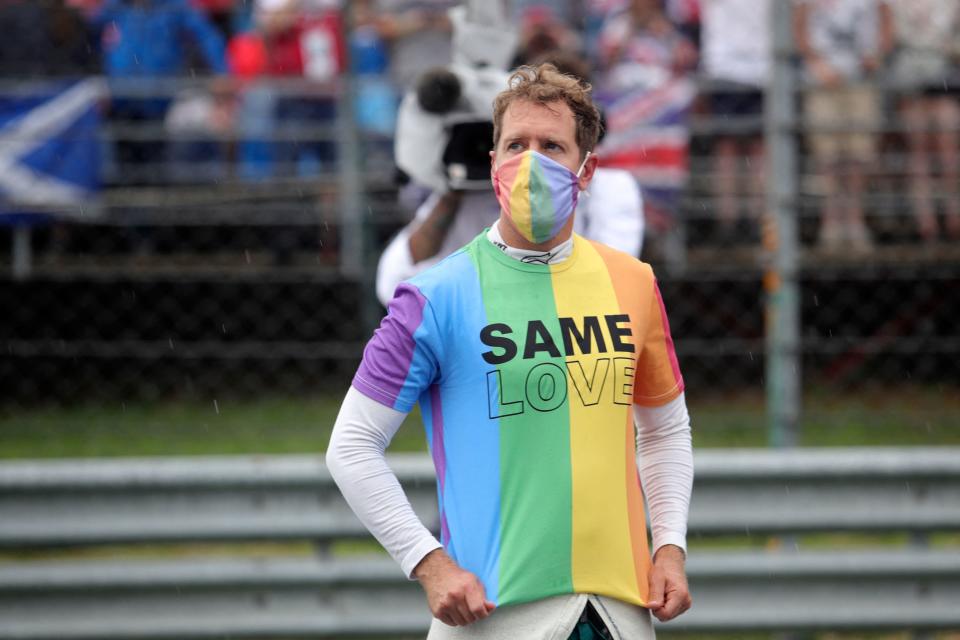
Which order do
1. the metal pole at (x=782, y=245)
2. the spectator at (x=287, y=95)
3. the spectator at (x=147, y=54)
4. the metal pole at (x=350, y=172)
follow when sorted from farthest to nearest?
the spectator at (x=287, y=95) < the spectator at (x=147, y=54) < the metal pole at (x=350, y=172) < the metal pole at (x=782, y=245)

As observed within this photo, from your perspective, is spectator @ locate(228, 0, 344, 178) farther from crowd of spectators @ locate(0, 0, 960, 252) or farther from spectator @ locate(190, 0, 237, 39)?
spectator @ locate(190, 0, 237, 39)

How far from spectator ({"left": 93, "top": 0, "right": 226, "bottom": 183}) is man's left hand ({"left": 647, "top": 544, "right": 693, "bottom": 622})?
511cm

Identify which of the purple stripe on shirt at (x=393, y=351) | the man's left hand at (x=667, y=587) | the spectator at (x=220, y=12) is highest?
the spectator at (x=220, y=12)

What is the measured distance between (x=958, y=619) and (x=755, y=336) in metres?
3.09

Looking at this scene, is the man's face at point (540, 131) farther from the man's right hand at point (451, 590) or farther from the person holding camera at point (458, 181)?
the person holding camera at point (458, 181)

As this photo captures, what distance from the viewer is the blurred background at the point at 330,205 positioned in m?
6.54

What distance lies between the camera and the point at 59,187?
6.73 m

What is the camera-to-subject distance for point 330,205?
292 inches

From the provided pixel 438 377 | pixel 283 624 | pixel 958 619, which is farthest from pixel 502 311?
pixel 958 619

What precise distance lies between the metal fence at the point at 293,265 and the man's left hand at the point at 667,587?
12.6ft

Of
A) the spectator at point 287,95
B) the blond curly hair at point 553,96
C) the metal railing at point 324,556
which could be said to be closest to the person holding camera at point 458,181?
the blond curly hair at point 553,96

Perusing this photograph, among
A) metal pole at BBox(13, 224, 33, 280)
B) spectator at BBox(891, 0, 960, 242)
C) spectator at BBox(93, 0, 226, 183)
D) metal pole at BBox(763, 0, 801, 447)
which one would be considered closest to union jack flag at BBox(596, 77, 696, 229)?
spectator at BBox(891, 0, 960, 242)

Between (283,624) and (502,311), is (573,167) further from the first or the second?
(283,624)

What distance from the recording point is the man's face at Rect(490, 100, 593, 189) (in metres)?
2.55
